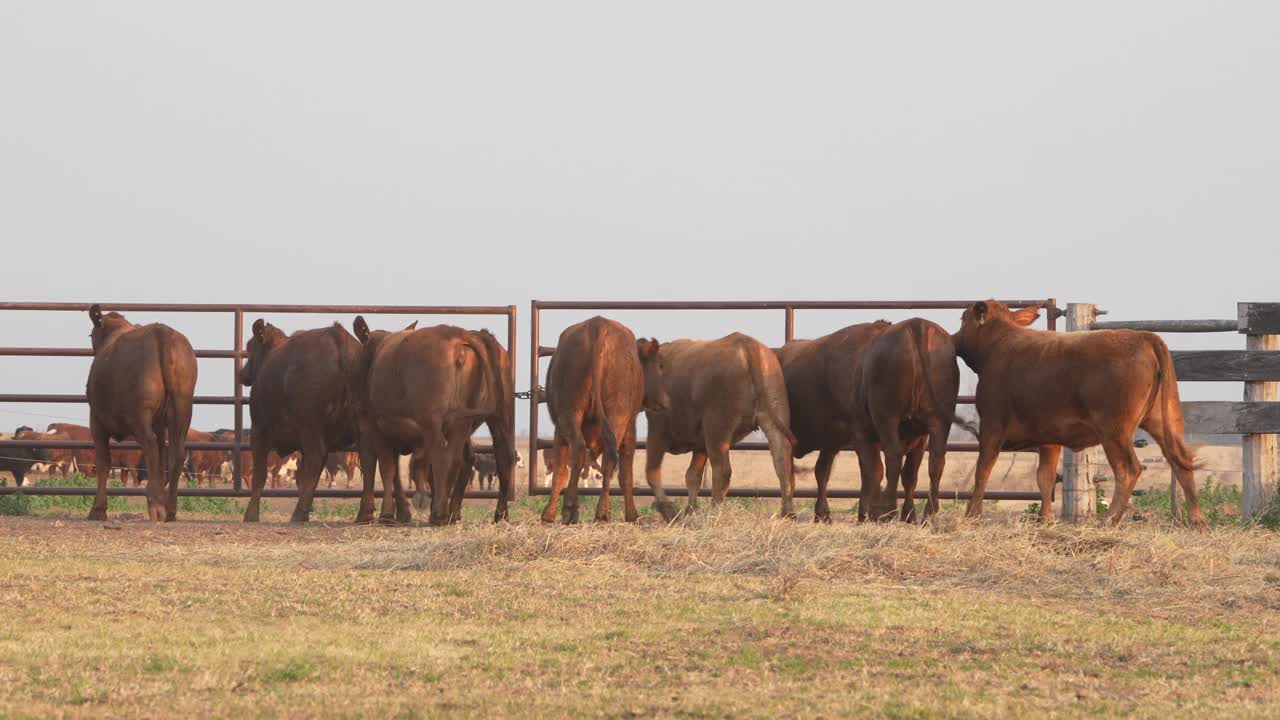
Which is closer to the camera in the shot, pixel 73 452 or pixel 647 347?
pixel 647 347

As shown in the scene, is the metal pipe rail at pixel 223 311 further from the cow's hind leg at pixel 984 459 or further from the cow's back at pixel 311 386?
the cow's hind leg at pixel 984 459

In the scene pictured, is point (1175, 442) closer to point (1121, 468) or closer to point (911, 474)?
point (1121, 468)

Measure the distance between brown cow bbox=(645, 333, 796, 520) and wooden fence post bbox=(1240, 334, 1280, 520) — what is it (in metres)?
3.56

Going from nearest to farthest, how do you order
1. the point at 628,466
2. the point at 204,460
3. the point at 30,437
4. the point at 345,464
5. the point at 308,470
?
the point at 628,466 → the point at 308,470 → the point at 345,464 → the point at 30,437 → the point at 204,460

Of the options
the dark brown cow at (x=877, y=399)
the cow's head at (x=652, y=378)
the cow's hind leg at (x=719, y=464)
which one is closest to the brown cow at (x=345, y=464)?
the cow's head at (x=652, y=378)

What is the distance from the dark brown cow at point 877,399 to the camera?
10.7 m

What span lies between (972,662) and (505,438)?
21.2 ft

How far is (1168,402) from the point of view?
10570 mm

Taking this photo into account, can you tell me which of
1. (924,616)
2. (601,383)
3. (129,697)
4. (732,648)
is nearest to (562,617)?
(732,648)

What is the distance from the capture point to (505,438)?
37.4 ft

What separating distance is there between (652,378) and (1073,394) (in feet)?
9.99

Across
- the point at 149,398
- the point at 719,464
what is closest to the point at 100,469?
the point at 149,398

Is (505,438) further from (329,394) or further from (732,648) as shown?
(732,648)

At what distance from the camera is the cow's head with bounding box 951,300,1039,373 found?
1134cm
